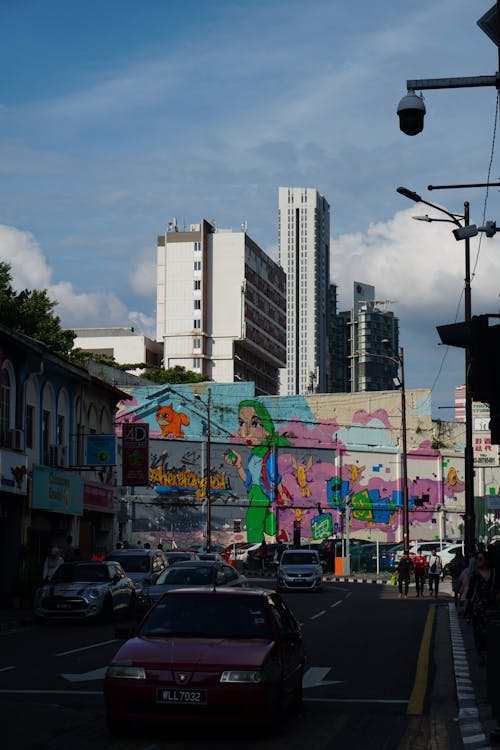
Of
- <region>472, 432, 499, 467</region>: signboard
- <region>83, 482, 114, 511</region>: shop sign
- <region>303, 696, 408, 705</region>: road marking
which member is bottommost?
<region>303, 696, 408, 705</region>: road marking

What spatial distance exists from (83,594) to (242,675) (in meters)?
18.0

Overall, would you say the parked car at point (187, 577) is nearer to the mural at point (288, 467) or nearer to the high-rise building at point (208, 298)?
the mural at point (288, 467)

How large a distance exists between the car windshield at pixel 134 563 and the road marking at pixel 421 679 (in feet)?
33.2

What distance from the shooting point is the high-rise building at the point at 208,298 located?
13875cm

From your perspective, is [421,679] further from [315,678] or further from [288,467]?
[288,467]

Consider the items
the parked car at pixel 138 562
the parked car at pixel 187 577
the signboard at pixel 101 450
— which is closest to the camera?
the parked car at pixel 187 577

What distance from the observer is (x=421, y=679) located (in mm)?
15992

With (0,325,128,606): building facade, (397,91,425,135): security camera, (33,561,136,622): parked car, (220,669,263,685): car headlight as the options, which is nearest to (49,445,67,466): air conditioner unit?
(0,325,128,606): building facade

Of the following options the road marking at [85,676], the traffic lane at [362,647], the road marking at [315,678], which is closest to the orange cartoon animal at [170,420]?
the traffic lane at [362,647]

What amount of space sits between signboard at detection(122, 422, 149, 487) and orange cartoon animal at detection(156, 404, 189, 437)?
32023mm

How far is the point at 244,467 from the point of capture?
78.1 metres

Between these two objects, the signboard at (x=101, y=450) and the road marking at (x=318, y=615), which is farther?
the signboard at (x=101, y=450)

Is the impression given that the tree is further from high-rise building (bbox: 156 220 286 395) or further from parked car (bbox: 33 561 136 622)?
high-rise building (bbox: 156 220 286 395)

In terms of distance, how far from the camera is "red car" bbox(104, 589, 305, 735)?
10.2 meters
